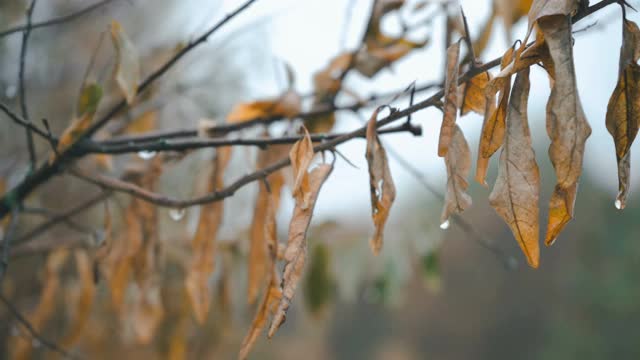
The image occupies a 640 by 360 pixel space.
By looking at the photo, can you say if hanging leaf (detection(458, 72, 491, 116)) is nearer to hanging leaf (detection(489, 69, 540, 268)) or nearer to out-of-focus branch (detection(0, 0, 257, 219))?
hanging leaf (detection(489, 69, 540, 268))

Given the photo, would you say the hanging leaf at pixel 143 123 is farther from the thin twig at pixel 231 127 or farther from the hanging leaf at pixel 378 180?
the hanging leaf at pixel 378 180

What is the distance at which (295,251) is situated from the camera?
1.43ft

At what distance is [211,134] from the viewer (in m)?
0.82

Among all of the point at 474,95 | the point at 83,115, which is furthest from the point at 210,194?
the point at 474,95

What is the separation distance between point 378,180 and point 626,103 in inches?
7.1

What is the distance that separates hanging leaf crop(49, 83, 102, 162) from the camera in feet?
2.06

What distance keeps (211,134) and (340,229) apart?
12.6 inches

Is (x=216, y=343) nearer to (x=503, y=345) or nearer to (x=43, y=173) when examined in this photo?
(x=43, y=173)

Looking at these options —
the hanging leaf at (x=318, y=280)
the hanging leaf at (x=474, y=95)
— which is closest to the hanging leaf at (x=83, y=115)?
the hanging leaf at (x=474, y=95)

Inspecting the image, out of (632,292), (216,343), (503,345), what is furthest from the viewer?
(503,345)

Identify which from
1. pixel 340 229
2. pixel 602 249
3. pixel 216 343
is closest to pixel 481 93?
pixel 340 229

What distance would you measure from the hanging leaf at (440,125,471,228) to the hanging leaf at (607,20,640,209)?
10 cm

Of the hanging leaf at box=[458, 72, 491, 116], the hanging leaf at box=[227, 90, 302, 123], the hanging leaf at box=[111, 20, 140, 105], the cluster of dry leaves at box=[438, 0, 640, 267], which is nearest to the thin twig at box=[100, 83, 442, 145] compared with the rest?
the hanging leaf at box=[227, 90, 302, 123]

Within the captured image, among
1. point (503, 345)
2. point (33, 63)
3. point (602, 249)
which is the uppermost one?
point (33, 63)
